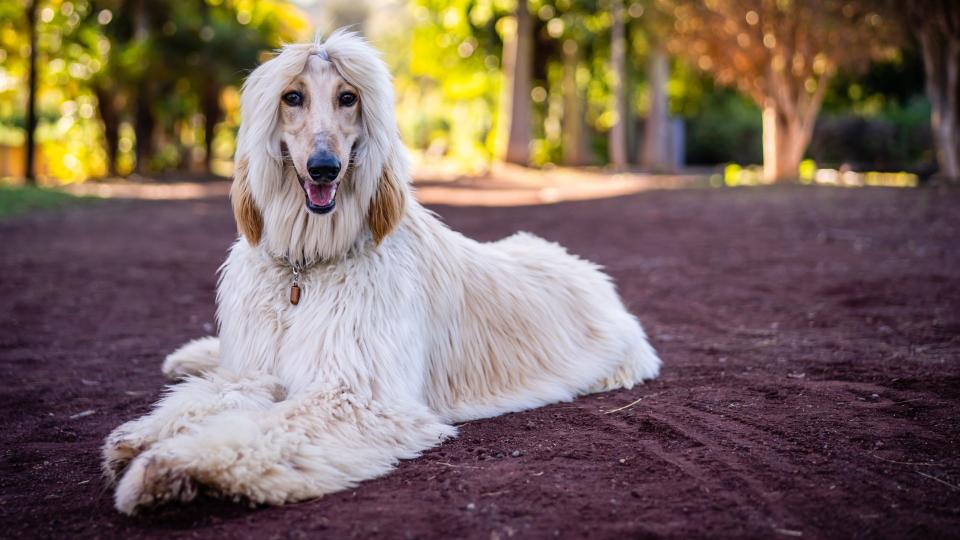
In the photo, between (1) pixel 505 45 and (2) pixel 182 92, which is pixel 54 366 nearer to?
(2) pixel 182 92

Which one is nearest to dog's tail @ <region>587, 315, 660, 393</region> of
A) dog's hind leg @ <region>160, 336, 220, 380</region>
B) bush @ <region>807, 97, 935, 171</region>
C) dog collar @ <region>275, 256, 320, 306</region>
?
dog collar @ <region>275, 256, 320, 306</region>

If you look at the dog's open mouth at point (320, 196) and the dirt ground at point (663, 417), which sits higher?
the dog's open mouth at point (320, 196)

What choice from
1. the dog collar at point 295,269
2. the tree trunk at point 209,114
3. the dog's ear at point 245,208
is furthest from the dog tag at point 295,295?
the tree trunk at point 209,114

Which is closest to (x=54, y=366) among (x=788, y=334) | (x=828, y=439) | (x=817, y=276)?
(x=828, y=439)

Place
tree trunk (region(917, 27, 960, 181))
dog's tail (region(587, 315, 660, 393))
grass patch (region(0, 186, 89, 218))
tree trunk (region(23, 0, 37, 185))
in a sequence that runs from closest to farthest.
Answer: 1. dog's tail (region(587, 315, 660, 393))
2. tree trunk (region(917, 27, 960, 181))
3. grass patch (region(0, 186, 89, 218))
4. tree trunk (region(23, 0, 37, 185))

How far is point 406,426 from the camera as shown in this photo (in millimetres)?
3604

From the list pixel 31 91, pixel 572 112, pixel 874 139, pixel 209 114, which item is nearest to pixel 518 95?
pixel 572 112

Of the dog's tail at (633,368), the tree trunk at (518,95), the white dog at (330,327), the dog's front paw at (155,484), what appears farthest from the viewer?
the tree trunk at (518,95)

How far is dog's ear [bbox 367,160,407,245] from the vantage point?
12.8ft

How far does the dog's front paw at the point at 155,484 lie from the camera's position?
2.92m

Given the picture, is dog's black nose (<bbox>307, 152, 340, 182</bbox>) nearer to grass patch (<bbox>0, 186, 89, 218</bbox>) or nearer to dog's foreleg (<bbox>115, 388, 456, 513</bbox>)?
dog's foreleg (<bbox>115, 388, 456, 513</bbox>)

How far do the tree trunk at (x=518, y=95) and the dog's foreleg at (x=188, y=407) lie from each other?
25369mm

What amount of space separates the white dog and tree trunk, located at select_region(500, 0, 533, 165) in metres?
24.4

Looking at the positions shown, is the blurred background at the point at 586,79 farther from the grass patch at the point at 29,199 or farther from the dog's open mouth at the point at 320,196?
the dog's open mouth at the point at 320,196
